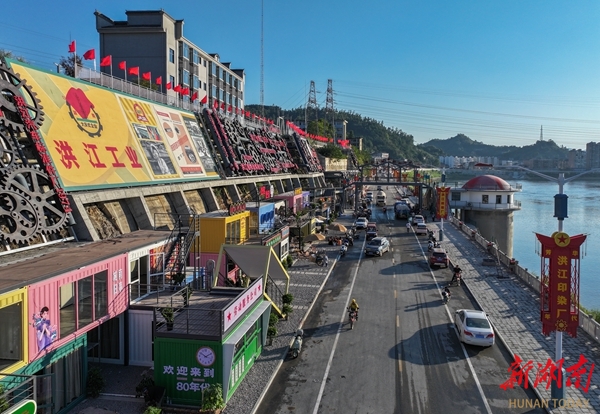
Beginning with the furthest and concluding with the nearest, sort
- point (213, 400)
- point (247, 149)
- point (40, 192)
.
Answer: point (247, 149) < point (40, 192) < point (213, 400)

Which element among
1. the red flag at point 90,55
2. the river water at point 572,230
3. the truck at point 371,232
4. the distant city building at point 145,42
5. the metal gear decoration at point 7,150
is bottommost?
the river water at point 572,230

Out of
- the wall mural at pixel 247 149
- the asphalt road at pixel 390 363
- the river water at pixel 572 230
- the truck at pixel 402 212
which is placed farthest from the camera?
the truck at pixel 402 212

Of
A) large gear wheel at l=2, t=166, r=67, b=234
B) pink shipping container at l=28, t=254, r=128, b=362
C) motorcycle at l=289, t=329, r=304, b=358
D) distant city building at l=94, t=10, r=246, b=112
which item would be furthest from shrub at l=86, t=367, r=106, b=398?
distant city building at l=94, t=10, r=246, b=112

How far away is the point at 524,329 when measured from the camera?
22.7 meters

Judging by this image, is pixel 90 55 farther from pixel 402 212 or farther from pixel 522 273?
pixel 402 212

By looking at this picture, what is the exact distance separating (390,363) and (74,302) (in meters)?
12.3

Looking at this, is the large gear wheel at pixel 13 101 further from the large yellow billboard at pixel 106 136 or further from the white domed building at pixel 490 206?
the white domed building at pixel 490 206

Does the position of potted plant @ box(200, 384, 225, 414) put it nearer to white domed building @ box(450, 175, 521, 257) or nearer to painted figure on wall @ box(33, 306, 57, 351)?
painted figure on wall @ box(33, 306, 57, 351)

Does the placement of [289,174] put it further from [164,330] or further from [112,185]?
[164,330]

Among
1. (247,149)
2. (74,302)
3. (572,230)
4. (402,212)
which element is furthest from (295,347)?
(572,230)

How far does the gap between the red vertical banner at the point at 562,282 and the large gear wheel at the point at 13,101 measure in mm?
22161

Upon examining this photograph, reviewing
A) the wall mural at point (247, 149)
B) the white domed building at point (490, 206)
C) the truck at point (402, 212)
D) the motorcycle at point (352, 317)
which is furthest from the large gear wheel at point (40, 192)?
the white domed building at point (490, 206)

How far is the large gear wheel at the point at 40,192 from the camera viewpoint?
60.5 feet

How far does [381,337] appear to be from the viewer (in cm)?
2167
